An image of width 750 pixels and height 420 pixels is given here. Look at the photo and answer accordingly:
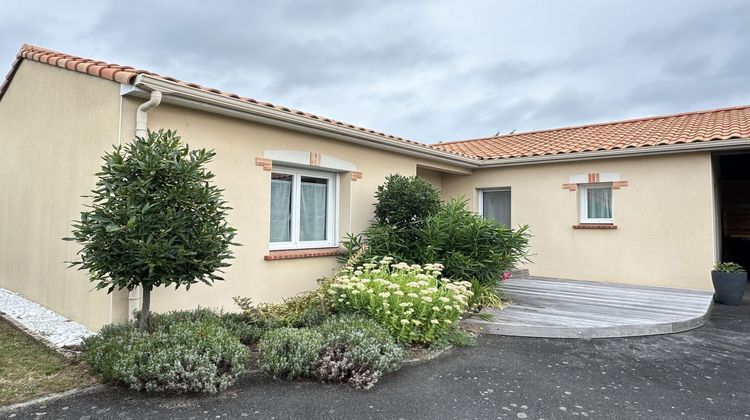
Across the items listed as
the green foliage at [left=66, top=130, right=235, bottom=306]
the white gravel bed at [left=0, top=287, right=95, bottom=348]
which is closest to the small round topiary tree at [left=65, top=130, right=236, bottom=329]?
the green foliage at [left=66, top=130, right=235, bottom=306]

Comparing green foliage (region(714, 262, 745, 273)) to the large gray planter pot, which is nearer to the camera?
the large gray planter pot

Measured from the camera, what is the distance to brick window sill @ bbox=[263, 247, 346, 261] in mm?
5867

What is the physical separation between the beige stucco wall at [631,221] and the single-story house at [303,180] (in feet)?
0.07

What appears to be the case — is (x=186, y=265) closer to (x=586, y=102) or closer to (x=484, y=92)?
(x=484, y=92)

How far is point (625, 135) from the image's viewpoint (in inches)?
368

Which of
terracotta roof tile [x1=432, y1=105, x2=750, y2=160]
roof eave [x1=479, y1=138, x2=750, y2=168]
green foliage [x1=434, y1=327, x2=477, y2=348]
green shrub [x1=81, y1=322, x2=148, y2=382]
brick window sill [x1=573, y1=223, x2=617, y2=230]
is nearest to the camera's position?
green shrub [x1=81, y1=322, x2=148, y2=382]

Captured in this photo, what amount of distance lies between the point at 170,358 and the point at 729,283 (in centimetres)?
846

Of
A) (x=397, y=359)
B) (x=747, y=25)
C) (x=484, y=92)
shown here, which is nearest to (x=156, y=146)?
(x=397, y=359)

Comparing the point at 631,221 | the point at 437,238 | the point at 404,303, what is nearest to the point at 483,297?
the point at 437,238

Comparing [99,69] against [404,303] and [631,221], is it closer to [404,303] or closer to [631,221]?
→ [404,303]

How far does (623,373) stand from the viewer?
384 centimetres

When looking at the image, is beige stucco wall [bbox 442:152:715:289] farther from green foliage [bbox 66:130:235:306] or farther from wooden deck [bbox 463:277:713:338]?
green foliage [bbox 66:130:235:306]

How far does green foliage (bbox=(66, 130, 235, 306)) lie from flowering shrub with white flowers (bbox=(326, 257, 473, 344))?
5.43ft

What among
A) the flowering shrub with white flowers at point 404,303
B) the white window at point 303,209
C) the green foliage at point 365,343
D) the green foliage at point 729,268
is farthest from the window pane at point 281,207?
the green foliage at point 729,268
